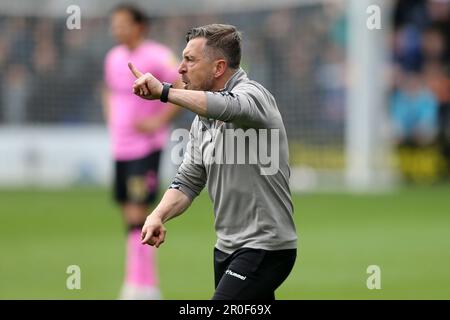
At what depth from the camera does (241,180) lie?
6938 millimetres

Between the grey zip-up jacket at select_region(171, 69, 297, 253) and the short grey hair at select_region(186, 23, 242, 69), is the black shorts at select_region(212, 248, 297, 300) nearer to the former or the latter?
the grey zip-up jacket at select_region(171, 69, 297, 253)

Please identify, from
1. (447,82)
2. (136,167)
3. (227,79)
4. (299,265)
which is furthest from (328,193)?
(227,79)

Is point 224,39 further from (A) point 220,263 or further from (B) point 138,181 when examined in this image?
(B) point 138,181

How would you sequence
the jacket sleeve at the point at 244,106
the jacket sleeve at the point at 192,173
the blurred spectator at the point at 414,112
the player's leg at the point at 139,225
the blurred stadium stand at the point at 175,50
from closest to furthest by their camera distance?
1. the jacket sleeve at the point at 244,106
2. the jacket sleeve at the point at 192,173
3. the player's leg at the point at 139,225
4. the blurred stadium stand at the point at 175,50
5. the blurred spectator at the point at 414,112

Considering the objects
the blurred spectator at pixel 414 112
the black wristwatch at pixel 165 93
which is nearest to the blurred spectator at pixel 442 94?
the blurred spectator at pixel 414 112

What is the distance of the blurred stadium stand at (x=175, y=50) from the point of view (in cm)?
2288

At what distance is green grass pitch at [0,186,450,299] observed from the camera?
37.3 ft

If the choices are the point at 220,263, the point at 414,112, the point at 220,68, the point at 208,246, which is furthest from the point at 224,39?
the point at 414,112

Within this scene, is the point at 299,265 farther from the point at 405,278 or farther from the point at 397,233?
the point at 397,233

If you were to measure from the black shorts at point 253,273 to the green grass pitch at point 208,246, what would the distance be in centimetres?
384

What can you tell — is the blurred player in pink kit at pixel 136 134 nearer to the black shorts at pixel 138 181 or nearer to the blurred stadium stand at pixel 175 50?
the black shorts at pixel 138 181

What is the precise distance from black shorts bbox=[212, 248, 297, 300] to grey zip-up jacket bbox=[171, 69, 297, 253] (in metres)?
0.05

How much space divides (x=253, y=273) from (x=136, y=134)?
4471 mm

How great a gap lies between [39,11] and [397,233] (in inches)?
422
